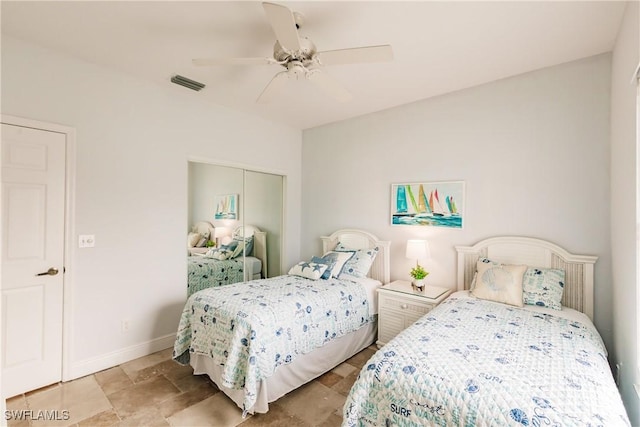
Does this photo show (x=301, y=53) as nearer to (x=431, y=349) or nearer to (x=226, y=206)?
(x=431, y=349)

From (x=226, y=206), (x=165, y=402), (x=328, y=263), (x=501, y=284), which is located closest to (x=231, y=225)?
(x=226, y=206)

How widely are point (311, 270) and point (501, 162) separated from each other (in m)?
2.17

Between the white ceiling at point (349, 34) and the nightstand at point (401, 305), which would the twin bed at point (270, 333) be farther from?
the white ceiling at point (349, 34)

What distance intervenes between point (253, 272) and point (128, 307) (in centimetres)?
145

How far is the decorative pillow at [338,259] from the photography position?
134 inches

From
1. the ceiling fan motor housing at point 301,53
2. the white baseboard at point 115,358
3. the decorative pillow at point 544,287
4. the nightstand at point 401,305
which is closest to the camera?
the ceiling fan motor housing at point 301,53

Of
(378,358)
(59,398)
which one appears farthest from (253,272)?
(378,358)

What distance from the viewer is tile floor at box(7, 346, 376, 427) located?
83.0 inches

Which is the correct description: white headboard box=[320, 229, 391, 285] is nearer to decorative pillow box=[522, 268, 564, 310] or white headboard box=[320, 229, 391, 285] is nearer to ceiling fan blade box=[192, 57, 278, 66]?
decorative pillow box=[522, 268, 564, 310]

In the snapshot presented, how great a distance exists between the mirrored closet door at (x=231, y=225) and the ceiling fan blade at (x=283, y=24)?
2.08m

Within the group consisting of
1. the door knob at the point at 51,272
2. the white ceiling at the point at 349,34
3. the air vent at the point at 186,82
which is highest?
the white ceiling at the point at 349,34

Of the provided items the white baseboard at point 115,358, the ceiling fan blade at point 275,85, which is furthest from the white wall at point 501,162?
the white baseboard at point 115,358

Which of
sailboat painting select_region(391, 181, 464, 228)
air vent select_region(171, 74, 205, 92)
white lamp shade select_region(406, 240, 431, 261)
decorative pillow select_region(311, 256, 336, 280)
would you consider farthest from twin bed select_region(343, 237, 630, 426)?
air vent select_region(171, 74, 205, 92)

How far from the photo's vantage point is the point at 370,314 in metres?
3.21
